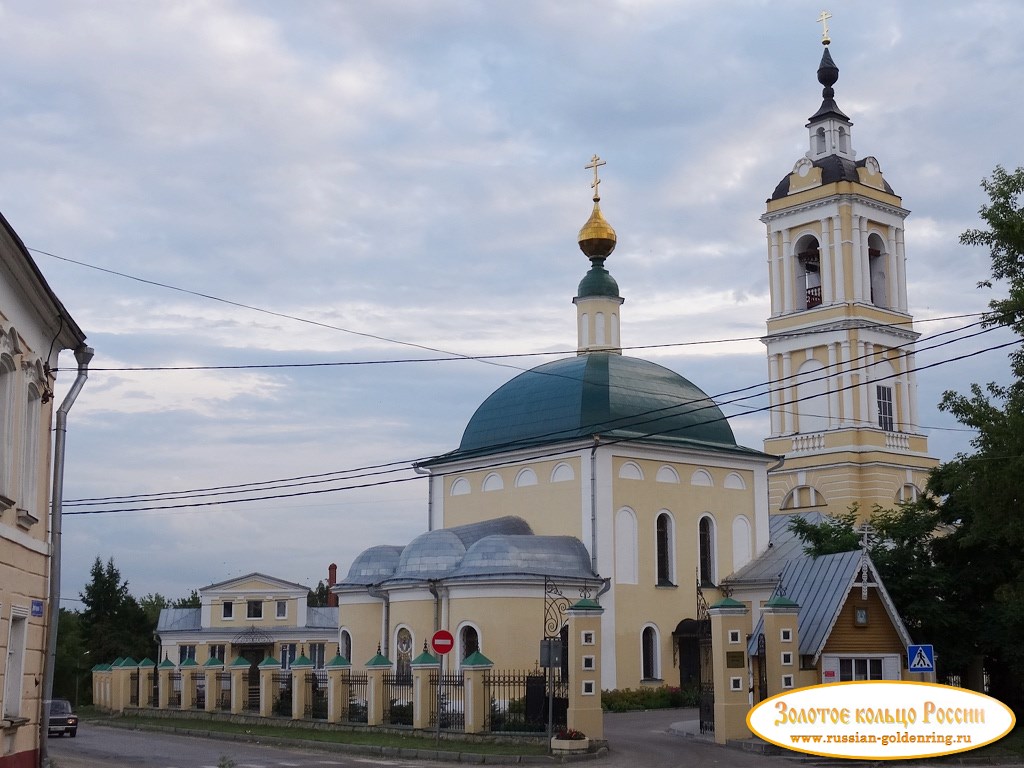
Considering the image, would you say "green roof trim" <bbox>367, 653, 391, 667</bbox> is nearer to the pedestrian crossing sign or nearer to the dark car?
the dark car

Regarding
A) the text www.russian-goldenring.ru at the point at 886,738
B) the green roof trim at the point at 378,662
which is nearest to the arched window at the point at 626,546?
the green roof trim at the point at 378,662

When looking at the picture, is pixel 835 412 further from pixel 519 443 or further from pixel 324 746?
pixel 324 746

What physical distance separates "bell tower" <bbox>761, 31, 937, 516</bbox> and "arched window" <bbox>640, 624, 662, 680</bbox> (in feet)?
59.8

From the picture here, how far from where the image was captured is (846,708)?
8.40 m

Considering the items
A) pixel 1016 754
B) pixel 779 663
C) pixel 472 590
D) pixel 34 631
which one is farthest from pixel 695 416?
pixel 34 631

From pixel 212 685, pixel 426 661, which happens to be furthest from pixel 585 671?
pixel 212 685

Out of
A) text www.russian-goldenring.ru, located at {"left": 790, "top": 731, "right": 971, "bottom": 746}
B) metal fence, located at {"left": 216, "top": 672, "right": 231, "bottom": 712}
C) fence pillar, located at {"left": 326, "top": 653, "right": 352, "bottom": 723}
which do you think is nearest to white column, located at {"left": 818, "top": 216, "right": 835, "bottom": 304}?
metal fence, located at {"left": 216, "top": 672, "right": 231, "bottom": 712}

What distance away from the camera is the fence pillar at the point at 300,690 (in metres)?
30.0

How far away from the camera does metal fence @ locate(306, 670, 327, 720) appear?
29953 millimetres

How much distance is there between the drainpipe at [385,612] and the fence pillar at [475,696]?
34.1 ft

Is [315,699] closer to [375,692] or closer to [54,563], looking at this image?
[375,692]

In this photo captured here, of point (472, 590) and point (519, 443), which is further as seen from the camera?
point (519, 443)

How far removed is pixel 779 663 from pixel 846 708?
16.3m

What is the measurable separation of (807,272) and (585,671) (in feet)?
116
